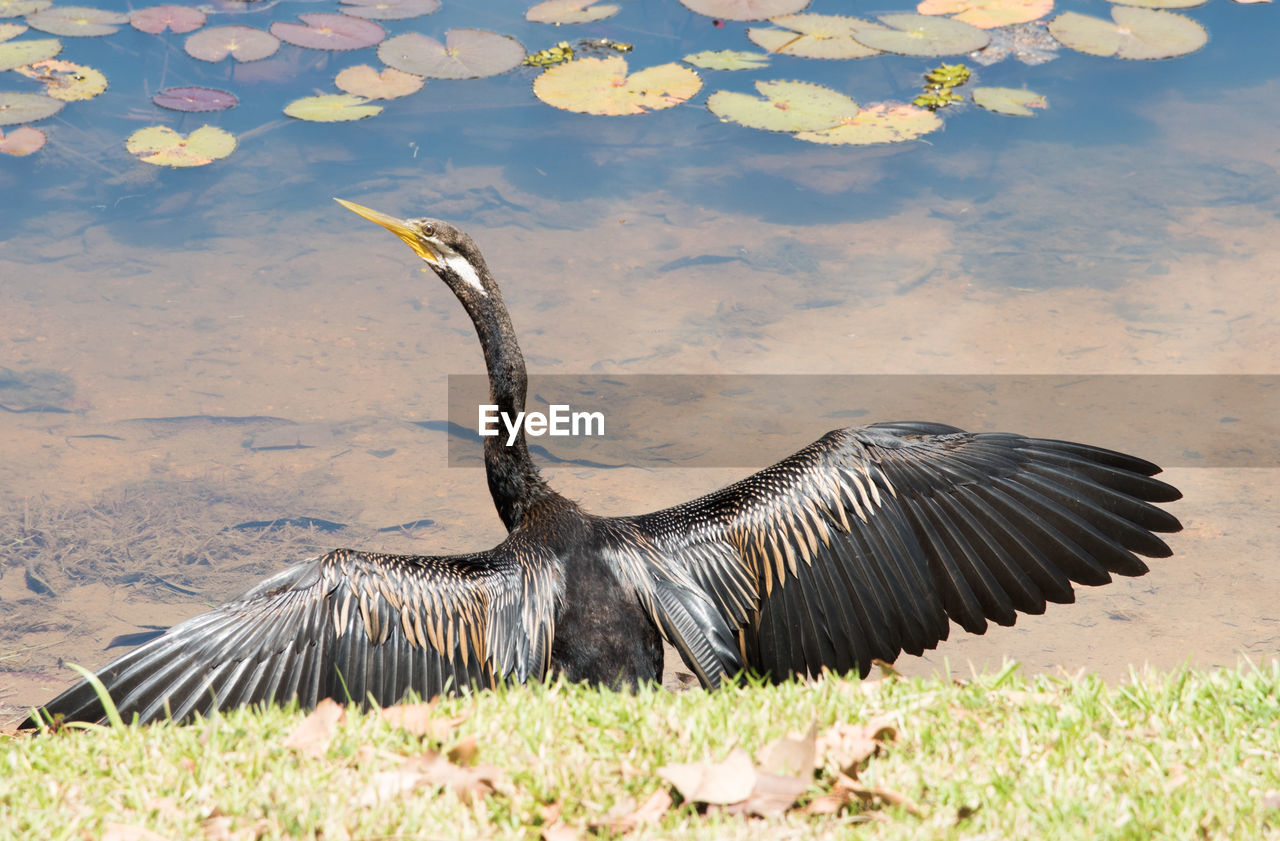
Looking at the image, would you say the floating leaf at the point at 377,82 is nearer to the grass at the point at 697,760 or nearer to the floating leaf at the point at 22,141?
the floating leaf at the point at 22,141

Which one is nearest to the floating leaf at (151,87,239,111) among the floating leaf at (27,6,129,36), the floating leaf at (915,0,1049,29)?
the floating leaf at (27,6,129,36)

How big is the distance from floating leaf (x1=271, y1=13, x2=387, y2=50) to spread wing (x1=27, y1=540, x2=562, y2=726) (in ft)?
27.3

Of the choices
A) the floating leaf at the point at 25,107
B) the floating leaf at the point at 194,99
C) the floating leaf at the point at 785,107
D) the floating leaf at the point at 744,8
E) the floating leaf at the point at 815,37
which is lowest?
the floating leaf at the point at 25,107

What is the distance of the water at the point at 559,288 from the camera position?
6125 millimetres

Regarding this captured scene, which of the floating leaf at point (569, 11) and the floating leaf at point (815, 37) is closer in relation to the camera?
the floating leaf at point (815, 37)

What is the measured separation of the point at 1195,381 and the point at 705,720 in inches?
237

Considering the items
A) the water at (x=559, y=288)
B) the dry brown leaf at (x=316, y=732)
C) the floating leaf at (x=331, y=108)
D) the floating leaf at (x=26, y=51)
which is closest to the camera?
the dry brown leaf at (x=316, y=732)

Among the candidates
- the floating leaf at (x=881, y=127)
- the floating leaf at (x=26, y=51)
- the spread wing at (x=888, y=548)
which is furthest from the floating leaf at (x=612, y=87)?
the spread wing at (x=888, y=548)

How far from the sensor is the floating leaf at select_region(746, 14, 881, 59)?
33.9 ft

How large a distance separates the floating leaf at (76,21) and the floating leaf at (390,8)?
230cm

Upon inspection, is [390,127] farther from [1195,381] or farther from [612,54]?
[1195,381]

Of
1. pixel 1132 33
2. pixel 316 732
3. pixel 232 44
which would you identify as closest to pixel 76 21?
pixel 232 44

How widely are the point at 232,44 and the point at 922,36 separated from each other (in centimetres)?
669

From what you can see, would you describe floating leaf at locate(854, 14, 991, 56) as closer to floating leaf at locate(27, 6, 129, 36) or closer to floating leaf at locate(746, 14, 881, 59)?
floating leaf at locate(746, 14, 881, 59)
